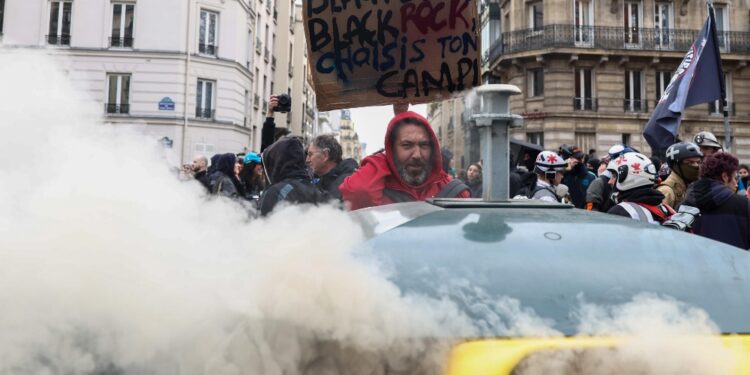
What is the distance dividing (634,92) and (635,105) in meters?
0.72

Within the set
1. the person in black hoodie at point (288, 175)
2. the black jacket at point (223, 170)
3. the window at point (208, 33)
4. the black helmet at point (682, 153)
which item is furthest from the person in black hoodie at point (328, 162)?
the window at point (208, 33)

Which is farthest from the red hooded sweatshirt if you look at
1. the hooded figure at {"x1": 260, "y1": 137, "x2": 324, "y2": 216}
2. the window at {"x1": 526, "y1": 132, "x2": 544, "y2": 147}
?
the window at {"x1": 526, "y1": 132, "x2": 544, "y2": 147}

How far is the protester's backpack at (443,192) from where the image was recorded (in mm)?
2824

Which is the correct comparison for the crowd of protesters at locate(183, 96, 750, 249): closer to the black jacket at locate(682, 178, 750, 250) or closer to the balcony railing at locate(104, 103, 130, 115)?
the black jacket at locate(682, 178, 750, 250)

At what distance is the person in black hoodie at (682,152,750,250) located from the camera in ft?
12.7

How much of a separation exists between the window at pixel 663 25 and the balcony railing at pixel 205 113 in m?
21.0

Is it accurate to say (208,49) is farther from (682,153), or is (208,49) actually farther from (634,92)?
(682,153)

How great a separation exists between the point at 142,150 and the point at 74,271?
1.73 feet

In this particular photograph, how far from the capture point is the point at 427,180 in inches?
117

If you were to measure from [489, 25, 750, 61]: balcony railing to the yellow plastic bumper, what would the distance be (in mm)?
27886

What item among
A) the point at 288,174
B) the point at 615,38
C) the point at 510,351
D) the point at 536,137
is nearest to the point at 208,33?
the point at 536,137

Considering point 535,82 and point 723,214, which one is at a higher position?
point 535,82

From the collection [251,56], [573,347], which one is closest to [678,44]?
[251,56]

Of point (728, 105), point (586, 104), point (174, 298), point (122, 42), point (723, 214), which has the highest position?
point (122, 42)
